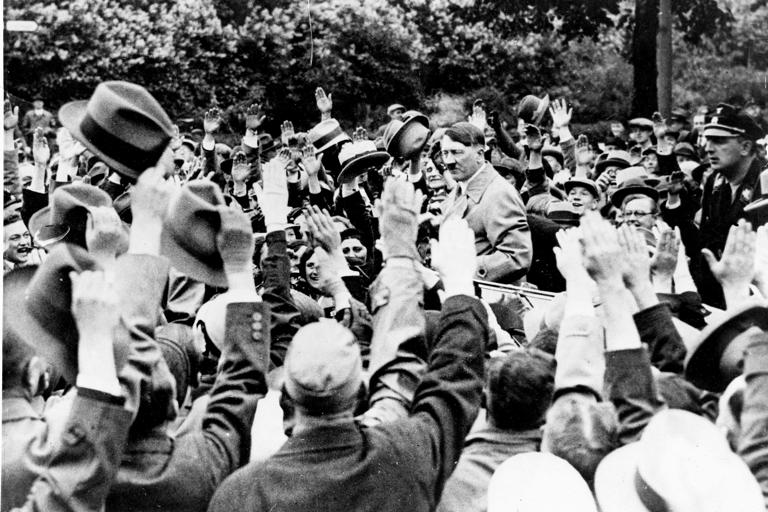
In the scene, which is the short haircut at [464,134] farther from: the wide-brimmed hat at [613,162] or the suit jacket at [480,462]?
the suit jacket at [480,462]

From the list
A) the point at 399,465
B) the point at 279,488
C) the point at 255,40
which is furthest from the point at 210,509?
the point at 255,40

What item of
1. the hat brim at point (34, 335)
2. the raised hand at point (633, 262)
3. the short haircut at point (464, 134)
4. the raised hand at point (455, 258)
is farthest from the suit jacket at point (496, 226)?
the hat brim at point (34, 335)

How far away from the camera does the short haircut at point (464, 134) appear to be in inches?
225

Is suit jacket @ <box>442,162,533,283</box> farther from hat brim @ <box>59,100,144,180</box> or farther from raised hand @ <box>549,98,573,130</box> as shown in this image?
hat brim @ <box>59,100,144,180</box>

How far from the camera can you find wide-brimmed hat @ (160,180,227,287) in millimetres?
3441

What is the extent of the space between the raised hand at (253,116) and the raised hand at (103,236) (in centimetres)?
318

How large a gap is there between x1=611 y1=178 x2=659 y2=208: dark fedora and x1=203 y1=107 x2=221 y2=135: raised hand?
7.55 ft

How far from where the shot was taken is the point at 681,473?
8.31 ft

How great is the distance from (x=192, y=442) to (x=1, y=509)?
1.90ft

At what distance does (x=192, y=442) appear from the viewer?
9.80 feet

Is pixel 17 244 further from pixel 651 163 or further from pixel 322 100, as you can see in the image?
pixel 651 163

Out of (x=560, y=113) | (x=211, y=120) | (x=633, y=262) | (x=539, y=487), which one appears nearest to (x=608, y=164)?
(x=560, y=113)

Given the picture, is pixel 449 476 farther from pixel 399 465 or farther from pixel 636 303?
pixel 636 303

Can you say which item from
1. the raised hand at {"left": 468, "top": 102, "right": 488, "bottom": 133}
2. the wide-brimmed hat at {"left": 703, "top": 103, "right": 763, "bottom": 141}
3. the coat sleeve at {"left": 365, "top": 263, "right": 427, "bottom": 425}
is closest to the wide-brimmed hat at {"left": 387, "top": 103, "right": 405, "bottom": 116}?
→ the raised hand at {"left": 468, "top": 102, "right": 488, "bottom": 133}
